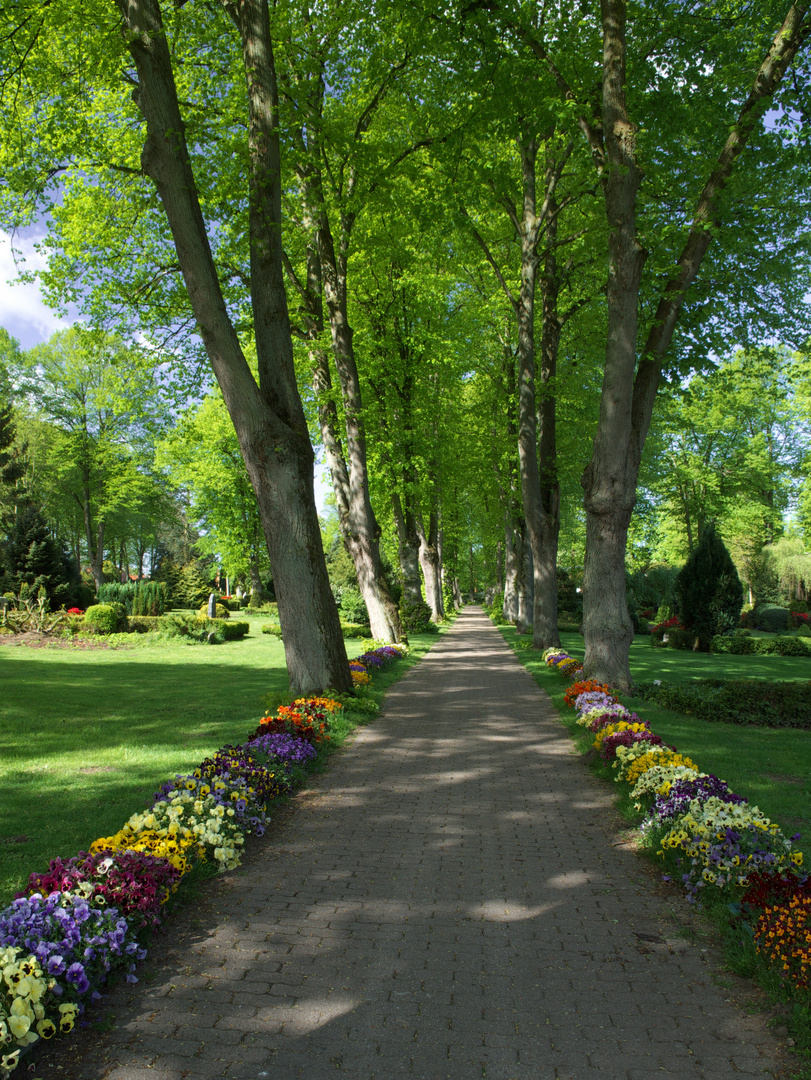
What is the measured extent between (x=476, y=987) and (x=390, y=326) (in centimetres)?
2132

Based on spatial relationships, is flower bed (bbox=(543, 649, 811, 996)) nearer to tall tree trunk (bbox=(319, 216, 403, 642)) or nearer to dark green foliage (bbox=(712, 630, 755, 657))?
tall tree trunk (bbox=(319, 216, 403, 642))

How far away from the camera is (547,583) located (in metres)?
18.1

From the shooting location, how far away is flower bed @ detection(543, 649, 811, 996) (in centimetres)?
329

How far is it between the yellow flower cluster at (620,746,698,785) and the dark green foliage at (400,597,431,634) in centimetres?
1962

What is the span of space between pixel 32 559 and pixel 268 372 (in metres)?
20.5

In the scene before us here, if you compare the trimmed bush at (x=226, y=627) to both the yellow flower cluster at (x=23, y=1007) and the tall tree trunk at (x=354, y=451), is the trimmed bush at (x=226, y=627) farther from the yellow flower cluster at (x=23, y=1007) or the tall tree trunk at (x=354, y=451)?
the yellow flower cluster at (x=23, y=1007)

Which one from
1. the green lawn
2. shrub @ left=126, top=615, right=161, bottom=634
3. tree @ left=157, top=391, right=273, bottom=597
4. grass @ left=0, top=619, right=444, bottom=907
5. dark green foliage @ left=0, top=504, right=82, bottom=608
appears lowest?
the green lawn

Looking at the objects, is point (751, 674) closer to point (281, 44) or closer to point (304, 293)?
point (304, 293)

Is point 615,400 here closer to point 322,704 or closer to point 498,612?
point 322,704

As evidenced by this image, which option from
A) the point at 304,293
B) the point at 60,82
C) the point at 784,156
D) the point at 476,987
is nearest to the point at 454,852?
the point at 476,987

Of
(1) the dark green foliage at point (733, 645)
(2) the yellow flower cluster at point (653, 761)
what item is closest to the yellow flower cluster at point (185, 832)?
(2) the yellow flower cluster at point (653, 761)

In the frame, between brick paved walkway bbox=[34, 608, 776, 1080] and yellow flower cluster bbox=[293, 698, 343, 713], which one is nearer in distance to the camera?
brick paved walkway bbox=[34, 608, 776, 1080]

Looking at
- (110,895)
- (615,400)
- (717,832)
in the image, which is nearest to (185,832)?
(110,895)

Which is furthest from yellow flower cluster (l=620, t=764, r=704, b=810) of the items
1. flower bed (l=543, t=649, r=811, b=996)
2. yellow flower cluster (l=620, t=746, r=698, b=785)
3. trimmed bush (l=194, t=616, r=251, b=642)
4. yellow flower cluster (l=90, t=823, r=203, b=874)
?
trimmed bush (l=194, t=616, r=251, b=642)
